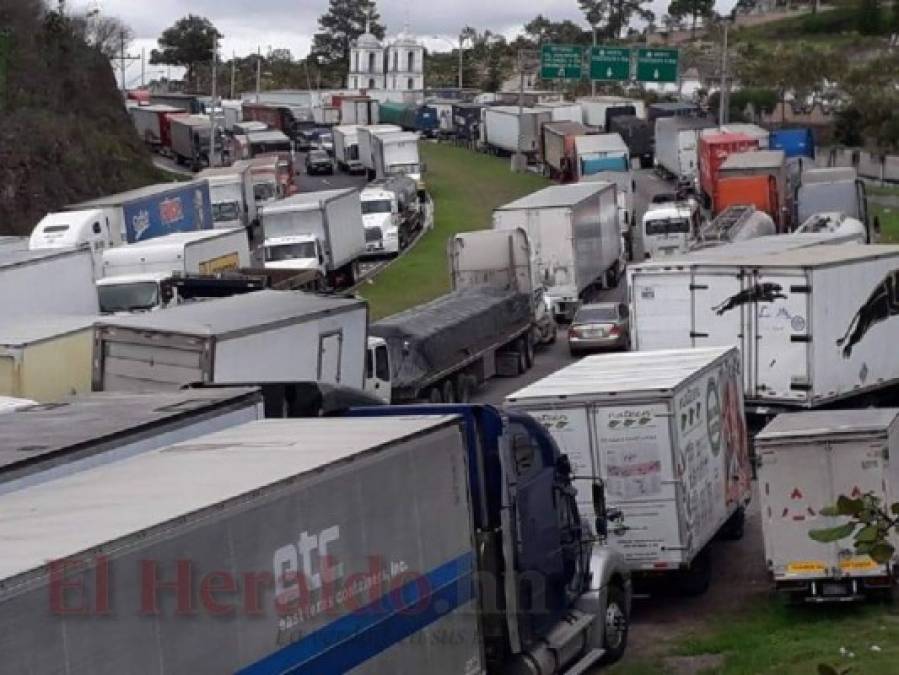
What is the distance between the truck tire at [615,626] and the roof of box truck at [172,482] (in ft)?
13.9

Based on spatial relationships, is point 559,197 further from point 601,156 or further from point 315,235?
point 601,156

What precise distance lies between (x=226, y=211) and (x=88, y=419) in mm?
50311

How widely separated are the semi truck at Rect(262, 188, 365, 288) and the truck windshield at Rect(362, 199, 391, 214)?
A: 6572mm

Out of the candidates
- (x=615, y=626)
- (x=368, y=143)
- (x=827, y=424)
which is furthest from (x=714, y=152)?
(x=615, y=626)

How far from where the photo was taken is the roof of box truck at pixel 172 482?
8.91 metres

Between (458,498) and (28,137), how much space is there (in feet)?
177

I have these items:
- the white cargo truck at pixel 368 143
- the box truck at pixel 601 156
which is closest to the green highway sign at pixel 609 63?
the white cargo truck at pixel 368 143

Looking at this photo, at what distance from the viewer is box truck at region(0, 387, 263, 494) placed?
37.0 ft

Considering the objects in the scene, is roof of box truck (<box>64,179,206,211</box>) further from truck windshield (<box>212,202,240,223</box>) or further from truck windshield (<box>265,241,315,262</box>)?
truck windshield (<box>212,202,240,223</box>)

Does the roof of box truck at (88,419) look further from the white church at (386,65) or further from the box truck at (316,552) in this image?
the white church at (386,65)

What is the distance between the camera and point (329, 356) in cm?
2527

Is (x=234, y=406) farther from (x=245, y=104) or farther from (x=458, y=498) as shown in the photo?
(x=245, y=104)

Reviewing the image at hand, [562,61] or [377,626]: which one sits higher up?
[562,61]

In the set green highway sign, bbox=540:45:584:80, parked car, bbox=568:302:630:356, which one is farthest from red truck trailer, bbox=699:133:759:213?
green highway sign, bbox=540:45:584:80
